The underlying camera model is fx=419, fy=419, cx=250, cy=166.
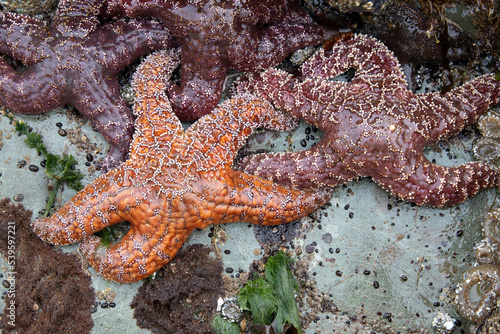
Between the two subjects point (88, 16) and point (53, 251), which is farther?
point (53, 251)

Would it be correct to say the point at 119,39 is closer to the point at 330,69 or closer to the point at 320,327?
the point at 330,69

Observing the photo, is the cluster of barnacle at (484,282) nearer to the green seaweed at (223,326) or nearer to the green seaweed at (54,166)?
the green seaweed at (223,326)

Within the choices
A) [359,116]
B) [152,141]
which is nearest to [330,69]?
[359,116]

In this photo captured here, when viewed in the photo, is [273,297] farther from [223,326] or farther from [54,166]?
[54,166]

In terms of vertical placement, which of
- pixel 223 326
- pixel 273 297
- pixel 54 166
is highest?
pixel 54 166

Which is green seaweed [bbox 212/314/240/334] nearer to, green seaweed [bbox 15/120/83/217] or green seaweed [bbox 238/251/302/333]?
green seaweed [bbox 238/251/302/333]

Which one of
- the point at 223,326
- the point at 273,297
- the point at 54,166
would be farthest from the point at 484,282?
the point at 54,166
